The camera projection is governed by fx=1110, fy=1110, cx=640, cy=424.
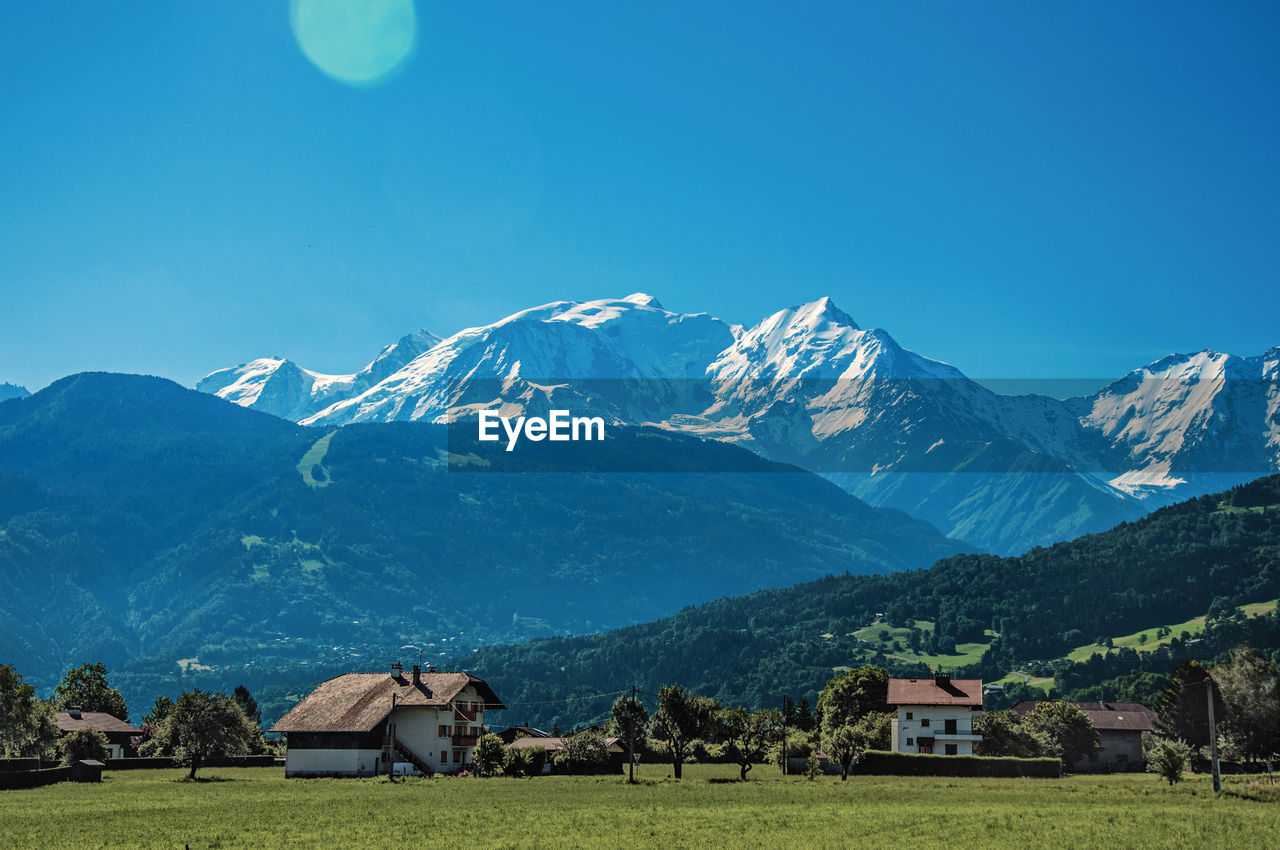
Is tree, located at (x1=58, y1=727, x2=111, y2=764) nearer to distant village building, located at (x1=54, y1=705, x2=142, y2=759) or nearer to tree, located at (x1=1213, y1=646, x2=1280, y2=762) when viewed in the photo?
distant village building, located at (x1=54, y1=705, x2=142, y2=759)

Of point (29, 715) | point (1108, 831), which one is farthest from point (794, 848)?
point (29, 715)

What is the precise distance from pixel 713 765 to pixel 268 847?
7905 cm

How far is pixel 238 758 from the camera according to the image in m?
115

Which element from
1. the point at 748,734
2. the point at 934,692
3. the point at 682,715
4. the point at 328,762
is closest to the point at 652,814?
the point at 682,715

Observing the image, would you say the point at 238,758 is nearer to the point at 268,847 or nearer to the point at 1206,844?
the point at 268,847

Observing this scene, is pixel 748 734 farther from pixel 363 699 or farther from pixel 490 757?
pixel 363 699

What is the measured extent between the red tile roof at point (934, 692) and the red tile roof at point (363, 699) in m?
44.3

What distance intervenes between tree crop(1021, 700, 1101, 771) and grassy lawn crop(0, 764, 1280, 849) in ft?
111

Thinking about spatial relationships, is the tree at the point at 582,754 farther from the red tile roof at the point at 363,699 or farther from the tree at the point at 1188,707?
the tree at the point at 1188,707

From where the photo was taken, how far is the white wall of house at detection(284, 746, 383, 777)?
9831 cm

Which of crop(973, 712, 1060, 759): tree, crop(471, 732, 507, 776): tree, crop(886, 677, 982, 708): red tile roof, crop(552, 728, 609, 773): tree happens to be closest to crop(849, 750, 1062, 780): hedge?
crop(973, 712, 1060, 759): tree

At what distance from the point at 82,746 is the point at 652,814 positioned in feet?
228

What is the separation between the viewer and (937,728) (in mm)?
116375

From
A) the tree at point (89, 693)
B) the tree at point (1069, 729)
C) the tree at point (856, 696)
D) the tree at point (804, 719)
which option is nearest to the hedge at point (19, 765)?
the tree at point (89, 693)
